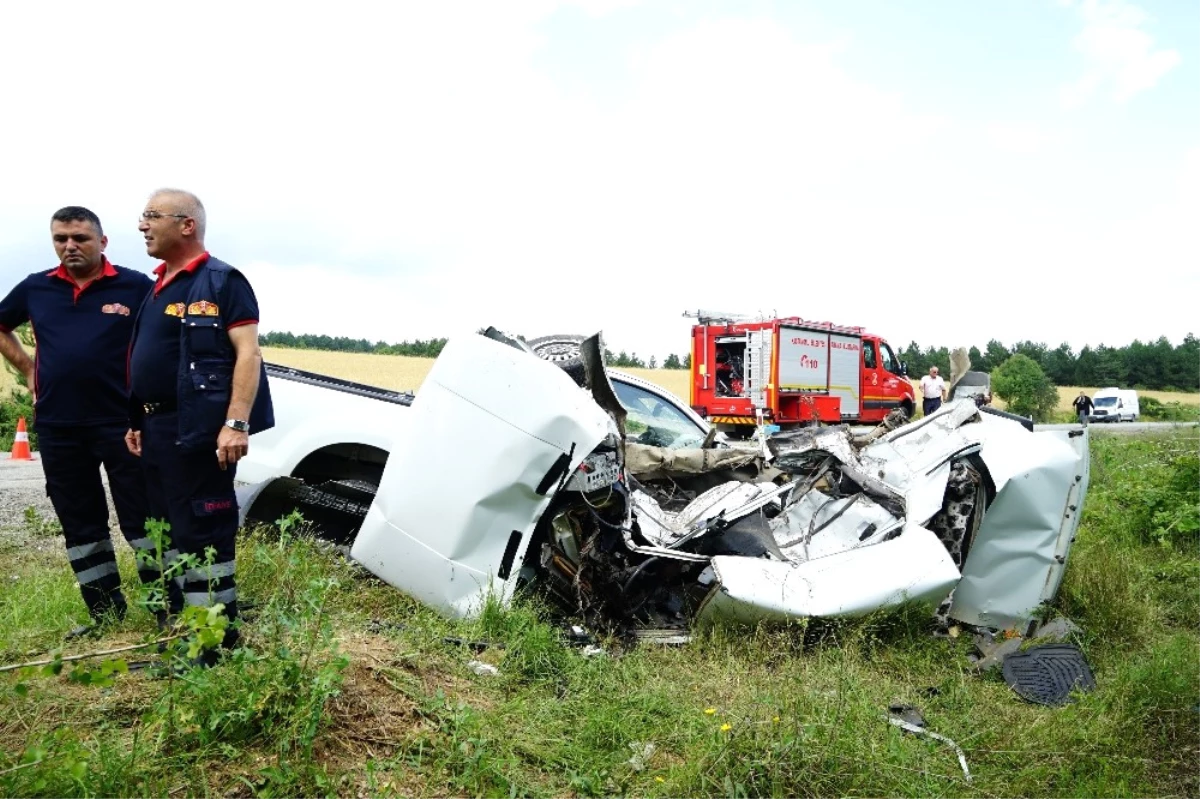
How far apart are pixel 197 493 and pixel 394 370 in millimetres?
33756

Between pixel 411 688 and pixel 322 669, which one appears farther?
pixel 411 688

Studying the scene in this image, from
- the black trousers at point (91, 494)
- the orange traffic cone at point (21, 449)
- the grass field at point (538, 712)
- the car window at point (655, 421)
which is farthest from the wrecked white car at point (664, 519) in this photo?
the orange traffic cone at point (21, 449)

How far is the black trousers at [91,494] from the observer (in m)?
3.52

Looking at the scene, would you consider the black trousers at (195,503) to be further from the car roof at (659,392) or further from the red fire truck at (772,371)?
the red fire truck at (772,371)

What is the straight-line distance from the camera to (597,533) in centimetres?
398

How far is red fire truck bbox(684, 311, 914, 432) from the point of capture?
17328 millimetres

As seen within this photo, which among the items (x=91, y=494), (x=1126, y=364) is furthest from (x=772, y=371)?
(x=1126, y=364)

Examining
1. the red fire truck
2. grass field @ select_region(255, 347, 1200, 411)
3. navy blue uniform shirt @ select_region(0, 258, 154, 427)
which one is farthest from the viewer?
grass field @ select_region(255, 347, 1200, 411)

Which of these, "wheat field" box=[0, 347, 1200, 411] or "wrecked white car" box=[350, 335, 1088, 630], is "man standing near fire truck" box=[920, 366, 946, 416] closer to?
"wheat field" box=[0, 347, 1200, 411]

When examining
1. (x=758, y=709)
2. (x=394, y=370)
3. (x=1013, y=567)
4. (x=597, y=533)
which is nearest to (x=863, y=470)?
(x=1013, y=567)

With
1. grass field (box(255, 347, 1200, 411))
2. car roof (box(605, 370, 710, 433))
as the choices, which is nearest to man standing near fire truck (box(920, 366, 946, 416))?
grass field (box(255, 347, 1200, 411))

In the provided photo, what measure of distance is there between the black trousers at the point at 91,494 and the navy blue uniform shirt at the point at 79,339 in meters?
0.08

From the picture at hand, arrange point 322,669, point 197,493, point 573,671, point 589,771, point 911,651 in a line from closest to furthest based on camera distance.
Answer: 1. point 322,669
2. point 589,771
3. point 197,493
4. point 573,671
5. point 911,651

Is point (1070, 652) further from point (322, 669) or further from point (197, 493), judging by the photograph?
point (197, 493)
